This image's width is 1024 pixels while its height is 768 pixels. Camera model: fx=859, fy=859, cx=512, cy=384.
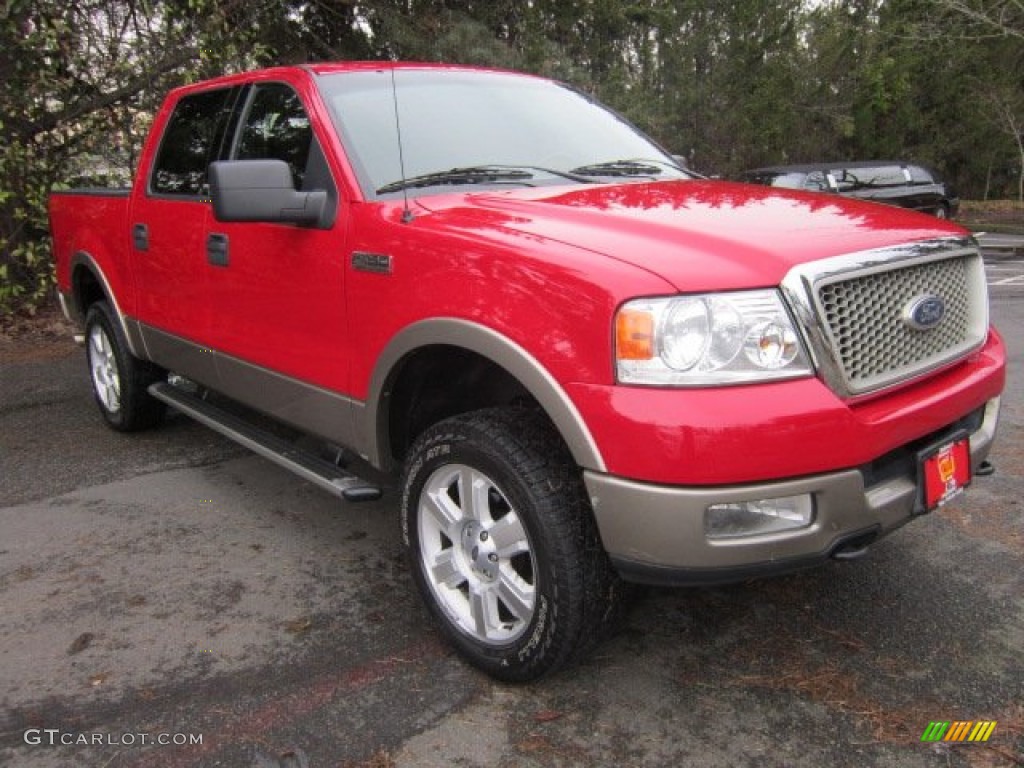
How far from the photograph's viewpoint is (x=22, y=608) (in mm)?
3137

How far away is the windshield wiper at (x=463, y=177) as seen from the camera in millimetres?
3037

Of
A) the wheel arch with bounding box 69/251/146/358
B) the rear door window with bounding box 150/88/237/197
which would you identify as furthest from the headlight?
the wheel arch with bounding box 69/251/146/358

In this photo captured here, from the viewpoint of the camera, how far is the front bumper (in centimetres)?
212

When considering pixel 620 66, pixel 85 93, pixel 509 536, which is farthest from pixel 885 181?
pixel 509 536

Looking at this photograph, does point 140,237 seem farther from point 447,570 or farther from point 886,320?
point 886,320

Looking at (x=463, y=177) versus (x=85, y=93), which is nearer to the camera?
(x=463, y=177)

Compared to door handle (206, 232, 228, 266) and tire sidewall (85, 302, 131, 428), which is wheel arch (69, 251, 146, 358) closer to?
tire sidewall (85, 302, 131, 428)

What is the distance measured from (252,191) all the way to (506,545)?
1456mm

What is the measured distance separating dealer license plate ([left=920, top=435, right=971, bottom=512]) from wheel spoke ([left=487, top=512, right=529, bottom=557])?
1124 mm

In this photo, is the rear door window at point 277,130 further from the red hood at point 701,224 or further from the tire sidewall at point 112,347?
the tire sidewall at point 112,347

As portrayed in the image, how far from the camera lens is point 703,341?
2152 millimetres

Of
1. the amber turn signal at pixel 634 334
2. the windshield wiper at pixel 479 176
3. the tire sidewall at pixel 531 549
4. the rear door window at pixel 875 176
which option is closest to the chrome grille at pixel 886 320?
the amber turn signal at pixel 634 334

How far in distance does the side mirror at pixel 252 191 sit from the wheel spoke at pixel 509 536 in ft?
4.32

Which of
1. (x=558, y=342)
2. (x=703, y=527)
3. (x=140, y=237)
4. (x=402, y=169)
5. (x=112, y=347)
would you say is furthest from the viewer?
(x=112, y=347)
